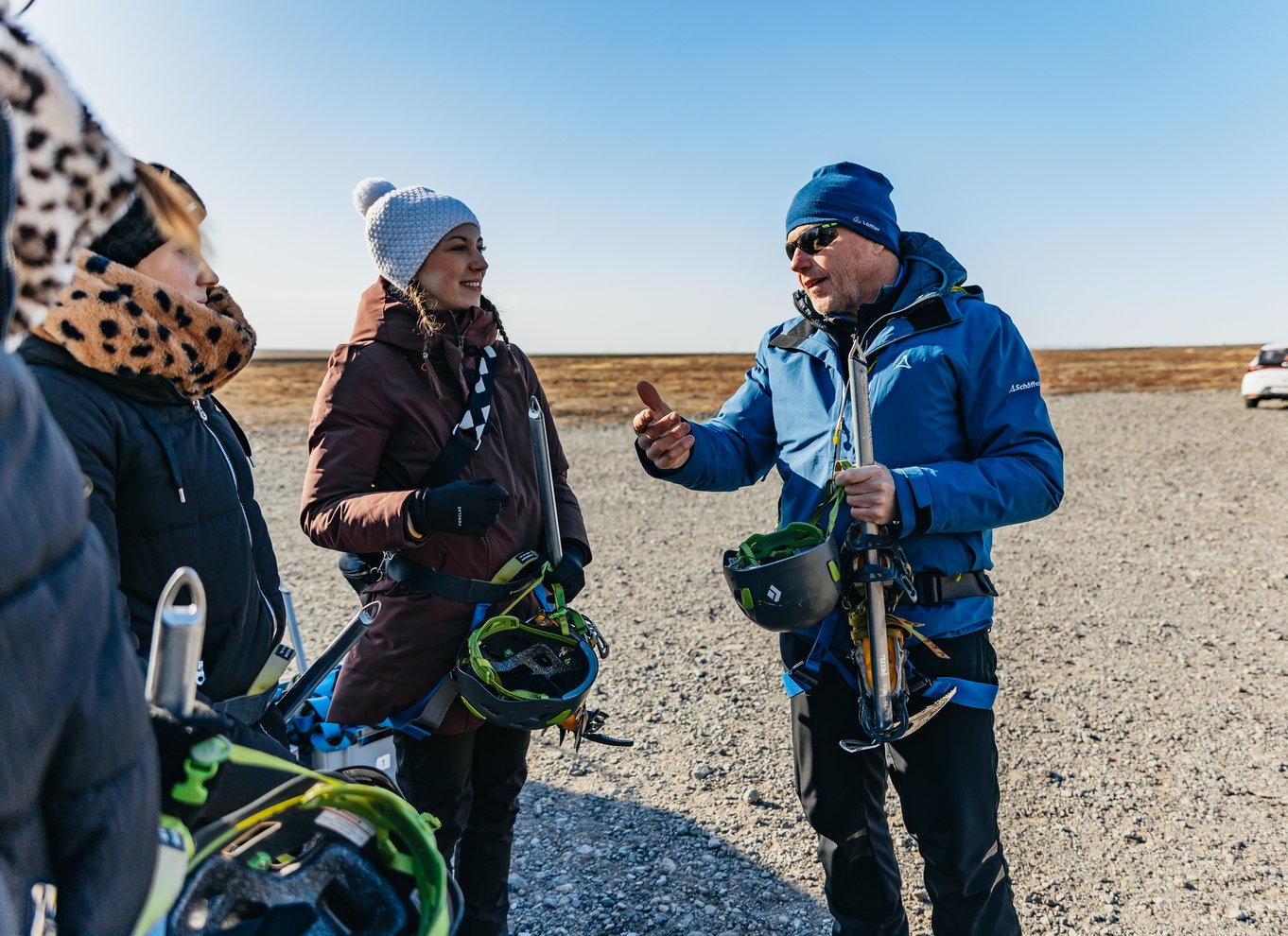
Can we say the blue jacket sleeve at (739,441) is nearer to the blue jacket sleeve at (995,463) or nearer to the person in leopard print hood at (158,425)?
the blue jacket sleeve at (995,463)

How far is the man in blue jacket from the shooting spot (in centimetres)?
244

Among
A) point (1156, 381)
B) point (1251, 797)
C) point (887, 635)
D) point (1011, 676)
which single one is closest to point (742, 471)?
point (887, 635)

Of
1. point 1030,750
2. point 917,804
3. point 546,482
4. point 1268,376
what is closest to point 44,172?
point 546,482

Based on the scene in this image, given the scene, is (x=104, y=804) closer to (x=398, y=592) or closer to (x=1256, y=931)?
(x=398, y=592)

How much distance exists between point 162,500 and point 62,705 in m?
1.30

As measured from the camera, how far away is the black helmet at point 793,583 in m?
2.40

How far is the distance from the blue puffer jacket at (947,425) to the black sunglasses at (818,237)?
0.25 metres

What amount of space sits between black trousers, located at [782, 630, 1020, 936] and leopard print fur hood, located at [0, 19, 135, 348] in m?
2.21

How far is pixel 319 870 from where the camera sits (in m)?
1.32

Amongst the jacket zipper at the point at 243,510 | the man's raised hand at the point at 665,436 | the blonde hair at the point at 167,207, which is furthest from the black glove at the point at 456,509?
the blonde hair at the point at 167,207

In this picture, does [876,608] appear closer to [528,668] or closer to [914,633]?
[914,633]

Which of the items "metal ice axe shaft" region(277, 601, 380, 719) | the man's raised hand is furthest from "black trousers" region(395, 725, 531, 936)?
the man's raised hand

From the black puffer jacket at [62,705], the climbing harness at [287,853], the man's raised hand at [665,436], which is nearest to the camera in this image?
the black puffer jacket at [62,705]

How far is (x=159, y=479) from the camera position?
2082 millimetres
